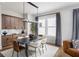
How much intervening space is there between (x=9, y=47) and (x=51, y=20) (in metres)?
2.66

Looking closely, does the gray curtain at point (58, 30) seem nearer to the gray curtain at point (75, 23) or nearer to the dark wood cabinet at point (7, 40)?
the gray curtain at point (75, 23)

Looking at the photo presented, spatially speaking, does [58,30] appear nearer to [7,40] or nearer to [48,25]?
[48,25]

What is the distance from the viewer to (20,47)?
9.21 feet

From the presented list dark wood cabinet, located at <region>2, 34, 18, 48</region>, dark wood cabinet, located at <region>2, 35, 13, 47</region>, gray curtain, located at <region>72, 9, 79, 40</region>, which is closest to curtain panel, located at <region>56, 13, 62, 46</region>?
gray curtain, located at <region>72, 9, 79, 40</region>

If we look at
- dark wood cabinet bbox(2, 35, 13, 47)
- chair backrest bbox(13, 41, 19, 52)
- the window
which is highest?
the window

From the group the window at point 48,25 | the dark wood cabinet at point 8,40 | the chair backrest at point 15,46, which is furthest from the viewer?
the window at point 48,25

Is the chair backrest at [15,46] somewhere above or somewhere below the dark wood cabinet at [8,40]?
below

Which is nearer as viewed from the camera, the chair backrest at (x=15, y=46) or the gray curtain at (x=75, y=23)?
the chair backrest at (x=15, y=46)

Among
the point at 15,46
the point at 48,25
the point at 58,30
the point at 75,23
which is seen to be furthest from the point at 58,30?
the point at 15,46

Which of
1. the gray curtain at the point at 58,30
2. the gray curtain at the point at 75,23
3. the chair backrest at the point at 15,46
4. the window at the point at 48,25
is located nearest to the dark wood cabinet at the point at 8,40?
the chair backrest at the point at 15,46

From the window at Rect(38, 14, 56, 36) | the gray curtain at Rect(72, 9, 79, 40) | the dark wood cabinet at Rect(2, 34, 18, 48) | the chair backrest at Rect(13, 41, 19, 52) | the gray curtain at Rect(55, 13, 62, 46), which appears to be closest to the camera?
the chair backrest at Rect(13, 41, 19, 52)

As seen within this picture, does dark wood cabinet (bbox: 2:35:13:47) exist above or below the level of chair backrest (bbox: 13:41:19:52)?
above

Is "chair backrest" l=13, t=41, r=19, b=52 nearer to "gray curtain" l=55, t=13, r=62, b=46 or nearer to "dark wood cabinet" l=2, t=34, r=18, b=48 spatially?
"dark wood cabinet" l=2, t=34, r=18, b=48

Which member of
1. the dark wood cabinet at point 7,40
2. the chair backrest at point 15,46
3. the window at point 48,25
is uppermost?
the window at point 48,25
